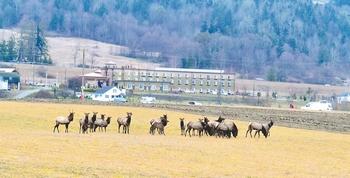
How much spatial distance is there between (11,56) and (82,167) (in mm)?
138100

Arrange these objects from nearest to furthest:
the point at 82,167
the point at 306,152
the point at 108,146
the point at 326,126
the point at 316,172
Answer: the point at 82,167 < the point at 316,172 < the point at 108,146 < the point at 306,152 < the point at 326,126

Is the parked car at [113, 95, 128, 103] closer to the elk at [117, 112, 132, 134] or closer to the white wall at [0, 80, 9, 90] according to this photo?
the white wall at [0, 80, 9, 90]

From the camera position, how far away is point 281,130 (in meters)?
54.0

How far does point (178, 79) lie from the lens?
496 feet

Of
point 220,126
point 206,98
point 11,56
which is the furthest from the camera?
point 11,56

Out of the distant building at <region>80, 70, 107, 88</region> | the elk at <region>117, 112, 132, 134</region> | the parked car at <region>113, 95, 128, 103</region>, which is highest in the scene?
the distant building at <region>80, 70, 107, 88</region>

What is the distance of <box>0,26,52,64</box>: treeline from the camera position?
537 feet

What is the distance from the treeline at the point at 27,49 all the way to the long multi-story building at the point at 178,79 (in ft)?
80.8

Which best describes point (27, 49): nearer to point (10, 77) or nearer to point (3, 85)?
point (10, 77)

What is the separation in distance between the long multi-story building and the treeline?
24.6 metres

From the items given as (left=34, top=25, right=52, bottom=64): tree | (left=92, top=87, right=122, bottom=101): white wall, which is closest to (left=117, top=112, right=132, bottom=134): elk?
(left=92, top=87, right=122, bottom=101): white wall

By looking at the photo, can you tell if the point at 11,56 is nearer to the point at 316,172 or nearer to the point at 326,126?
the point at 326,126

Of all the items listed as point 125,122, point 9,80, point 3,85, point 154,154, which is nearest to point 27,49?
point 9,80

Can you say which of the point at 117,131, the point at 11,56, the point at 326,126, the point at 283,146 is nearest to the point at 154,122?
the point at 117,131
